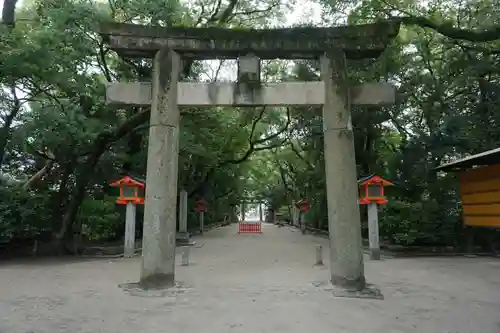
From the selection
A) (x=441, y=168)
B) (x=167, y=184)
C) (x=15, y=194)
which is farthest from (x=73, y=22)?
(x=441, y=168)

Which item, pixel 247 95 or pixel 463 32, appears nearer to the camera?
pixel 247 95

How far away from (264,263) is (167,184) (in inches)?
240

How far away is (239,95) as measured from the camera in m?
8.03

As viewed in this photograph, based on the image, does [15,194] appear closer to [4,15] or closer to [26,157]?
[26,157]

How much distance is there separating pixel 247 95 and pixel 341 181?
2.82m

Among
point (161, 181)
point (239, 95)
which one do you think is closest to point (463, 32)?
point (239, 95)

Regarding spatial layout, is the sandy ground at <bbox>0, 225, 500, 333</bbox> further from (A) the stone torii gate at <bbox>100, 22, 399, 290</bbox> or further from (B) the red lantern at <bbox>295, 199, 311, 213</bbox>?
(B) the red lantern at <bbox>295, 199, 311, 213</bbox>

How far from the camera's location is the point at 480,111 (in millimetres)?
14797

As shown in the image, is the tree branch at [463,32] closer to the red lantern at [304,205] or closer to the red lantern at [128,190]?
the red lantern at [128,190]

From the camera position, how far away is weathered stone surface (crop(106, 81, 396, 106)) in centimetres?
802

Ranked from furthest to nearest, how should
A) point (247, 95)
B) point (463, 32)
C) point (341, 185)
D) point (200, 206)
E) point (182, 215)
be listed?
point (200, 206)
point (182, 215)
point (463, 32)
point (247, 95)
point (341, 185)

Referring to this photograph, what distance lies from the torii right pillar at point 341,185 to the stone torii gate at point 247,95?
21 millimetres

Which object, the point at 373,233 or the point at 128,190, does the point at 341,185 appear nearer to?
the point at 373,233

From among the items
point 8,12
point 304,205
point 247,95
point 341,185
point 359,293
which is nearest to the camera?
point 359,293
